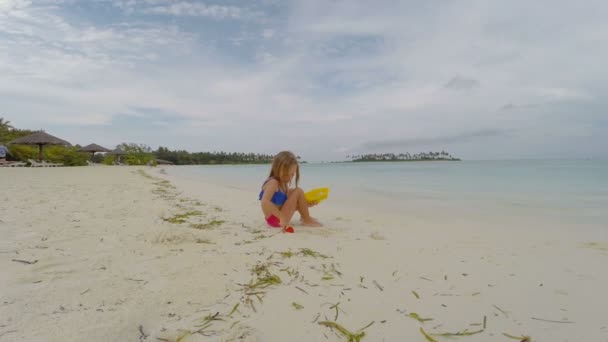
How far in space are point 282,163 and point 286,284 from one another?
6.78 ft

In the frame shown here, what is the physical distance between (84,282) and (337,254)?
1958 mm

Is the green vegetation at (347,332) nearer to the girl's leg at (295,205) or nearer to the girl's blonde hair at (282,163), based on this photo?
the girl's leg at (295,205)

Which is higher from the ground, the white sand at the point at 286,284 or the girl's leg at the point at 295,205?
the girl's leg at the point at 295,205

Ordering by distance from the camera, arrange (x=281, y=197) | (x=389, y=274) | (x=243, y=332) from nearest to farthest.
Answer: (x=243, y=332), (x=389, y=274), (x=281, y=197)

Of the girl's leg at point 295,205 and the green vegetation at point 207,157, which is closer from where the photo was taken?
the girl's leg at point 295,205

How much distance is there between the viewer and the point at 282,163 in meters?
3.84

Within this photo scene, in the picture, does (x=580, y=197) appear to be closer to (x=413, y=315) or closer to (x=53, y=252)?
(x=413, y=315)

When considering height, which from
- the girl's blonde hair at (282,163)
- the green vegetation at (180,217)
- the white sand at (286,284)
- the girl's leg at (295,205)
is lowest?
the green vegetation at (180,217)

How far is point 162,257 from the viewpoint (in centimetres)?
242

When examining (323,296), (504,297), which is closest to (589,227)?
(504,297)

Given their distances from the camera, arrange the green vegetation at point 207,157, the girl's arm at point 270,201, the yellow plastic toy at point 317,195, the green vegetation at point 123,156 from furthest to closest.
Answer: the green vegetation at point 207,157
the green vegetation at point 123,156
the yellow plastic toy at point 317,195
the girl's arm at point 270,201

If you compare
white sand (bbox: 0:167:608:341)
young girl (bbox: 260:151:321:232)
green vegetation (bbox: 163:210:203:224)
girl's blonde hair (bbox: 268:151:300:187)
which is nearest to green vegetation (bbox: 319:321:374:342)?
white sand (bbox: 0:167:608:341)

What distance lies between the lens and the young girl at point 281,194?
12.4 feet

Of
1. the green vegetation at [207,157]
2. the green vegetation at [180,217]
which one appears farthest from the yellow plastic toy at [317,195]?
the green vegetation at [207,157]
